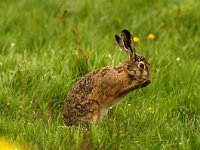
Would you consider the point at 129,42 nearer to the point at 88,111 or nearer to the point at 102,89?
the point at 102,89

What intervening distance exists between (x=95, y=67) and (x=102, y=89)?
1074 millimetres

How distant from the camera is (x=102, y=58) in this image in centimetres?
793

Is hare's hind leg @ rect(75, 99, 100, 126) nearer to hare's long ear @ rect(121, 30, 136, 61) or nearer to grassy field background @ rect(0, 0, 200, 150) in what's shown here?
grassy field background @ rect(0, 0, 200, 150)

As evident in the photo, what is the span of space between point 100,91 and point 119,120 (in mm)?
318

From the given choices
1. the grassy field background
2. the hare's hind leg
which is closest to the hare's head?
the grassy field background

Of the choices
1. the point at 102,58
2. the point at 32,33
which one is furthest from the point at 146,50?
the point at 32,33

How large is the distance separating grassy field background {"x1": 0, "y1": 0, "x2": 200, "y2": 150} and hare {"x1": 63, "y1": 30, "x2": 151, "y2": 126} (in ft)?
0.52

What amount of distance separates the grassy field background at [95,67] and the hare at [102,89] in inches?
6.3

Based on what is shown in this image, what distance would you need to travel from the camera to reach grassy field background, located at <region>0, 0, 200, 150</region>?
20.3 feet

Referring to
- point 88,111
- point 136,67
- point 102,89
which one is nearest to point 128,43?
point 136,67

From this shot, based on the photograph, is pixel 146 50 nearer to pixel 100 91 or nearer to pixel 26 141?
pixel 100 91

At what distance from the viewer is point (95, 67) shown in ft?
25.6

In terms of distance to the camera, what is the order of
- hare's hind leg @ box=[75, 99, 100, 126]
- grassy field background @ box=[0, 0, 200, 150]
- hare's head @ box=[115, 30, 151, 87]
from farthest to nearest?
hare's head @ box=[115, 30, 151, 87] < hare's hind leg @ box=[75, 99, 100, 126] < grassy field background @ box=[0, 0, 200, 150]

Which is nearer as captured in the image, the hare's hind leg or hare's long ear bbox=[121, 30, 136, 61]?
the hare's hind leg
